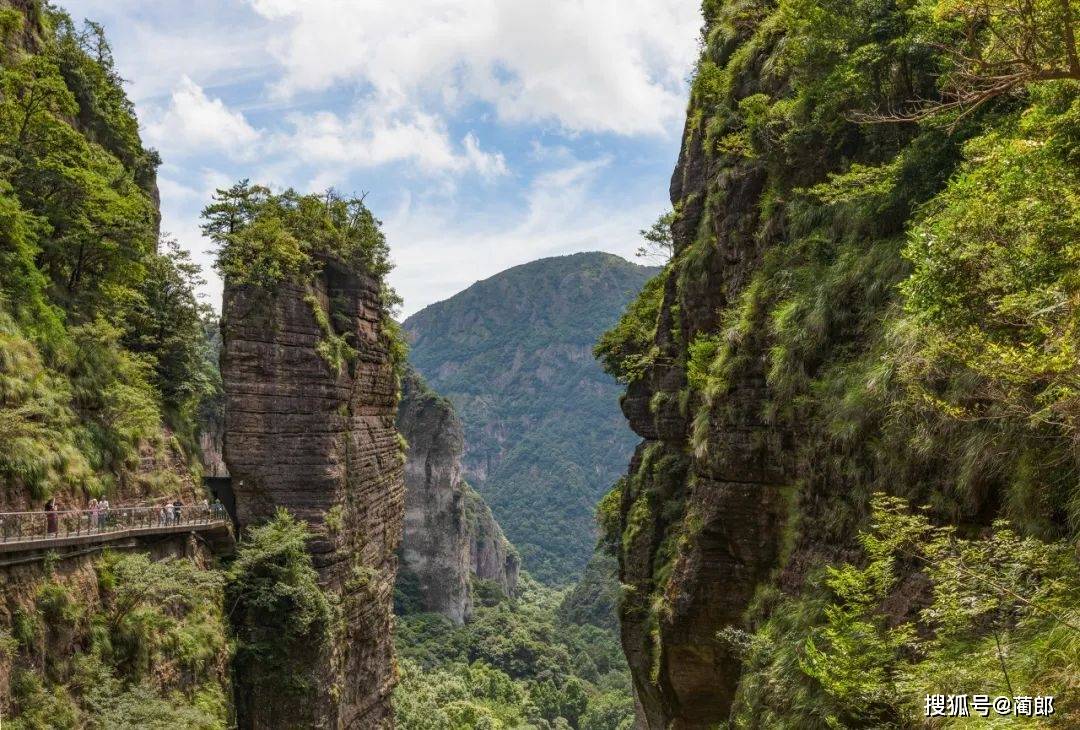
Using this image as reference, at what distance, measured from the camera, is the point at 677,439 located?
21844 millimetres

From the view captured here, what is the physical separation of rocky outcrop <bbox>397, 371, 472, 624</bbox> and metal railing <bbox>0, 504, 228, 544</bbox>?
172 feet

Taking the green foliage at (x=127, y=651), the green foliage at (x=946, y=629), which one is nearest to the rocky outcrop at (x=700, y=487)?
the green foliage at (x=946, y=629)

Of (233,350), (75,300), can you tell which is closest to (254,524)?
(233,350)

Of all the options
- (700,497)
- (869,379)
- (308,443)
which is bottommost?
(700,497)

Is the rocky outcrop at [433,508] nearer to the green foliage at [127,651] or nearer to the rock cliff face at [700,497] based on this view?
the rock cliff face at [700,497]

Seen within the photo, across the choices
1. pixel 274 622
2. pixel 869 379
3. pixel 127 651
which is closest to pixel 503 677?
pixel 274 622

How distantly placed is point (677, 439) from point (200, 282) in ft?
63.1

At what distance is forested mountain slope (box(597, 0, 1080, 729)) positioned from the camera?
6.48 m

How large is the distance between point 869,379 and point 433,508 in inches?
2720

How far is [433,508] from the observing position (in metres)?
75.1

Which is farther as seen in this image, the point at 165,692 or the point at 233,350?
the point at 233,350

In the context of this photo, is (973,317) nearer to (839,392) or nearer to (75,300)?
(839,392)

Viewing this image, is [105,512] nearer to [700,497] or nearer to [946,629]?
[700,497]

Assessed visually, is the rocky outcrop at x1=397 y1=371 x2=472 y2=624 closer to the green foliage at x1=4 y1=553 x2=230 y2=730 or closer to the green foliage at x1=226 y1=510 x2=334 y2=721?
the green foliage at x1=226 y1=510 x2=334 y2=721
